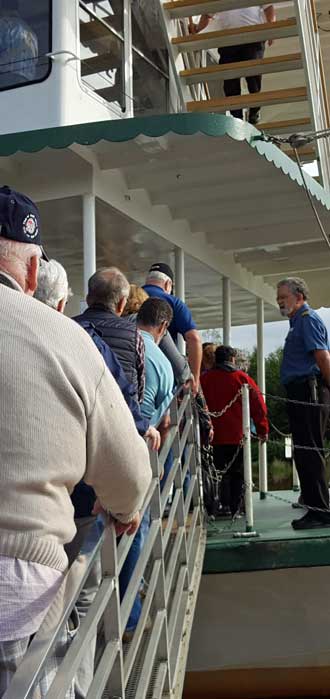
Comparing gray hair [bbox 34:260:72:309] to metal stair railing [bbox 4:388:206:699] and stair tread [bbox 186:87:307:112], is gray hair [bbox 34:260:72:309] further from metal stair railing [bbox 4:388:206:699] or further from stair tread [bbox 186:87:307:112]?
stair tread [bbox 186:87:307:112]

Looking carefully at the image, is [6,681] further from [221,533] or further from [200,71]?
[200,71]

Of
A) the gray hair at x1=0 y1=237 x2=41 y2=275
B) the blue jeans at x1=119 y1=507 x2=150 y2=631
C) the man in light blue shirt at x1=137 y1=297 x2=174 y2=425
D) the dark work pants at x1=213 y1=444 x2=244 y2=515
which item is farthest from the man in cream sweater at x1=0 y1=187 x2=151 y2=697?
the dark work pants at x1=213 y1=444 x2=244 y2=515

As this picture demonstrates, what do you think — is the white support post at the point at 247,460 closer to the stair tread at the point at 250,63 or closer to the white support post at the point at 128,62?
the white support post at the point at 128,62

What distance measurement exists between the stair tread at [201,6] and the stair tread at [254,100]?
0.69 m

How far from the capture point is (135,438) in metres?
1.90

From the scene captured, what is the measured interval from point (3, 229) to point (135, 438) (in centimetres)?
58

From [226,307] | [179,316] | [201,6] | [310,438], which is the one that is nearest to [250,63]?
[201,6]

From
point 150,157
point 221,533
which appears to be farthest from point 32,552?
point 150,157

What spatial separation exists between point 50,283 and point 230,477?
3.88m

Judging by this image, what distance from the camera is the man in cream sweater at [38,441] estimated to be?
5.39 ft

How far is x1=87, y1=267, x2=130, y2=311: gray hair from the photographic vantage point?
333 centimetres

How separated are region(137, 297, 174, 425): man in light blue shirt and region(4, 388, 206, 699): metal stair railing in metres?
0.14

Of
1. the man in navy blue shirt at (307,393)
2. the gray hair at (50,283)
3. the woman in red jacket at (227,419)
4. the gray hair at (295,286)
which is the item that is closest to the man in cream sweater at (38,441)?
the gray hair at (50,283)

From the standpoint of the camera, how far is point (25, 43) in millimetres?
5914
